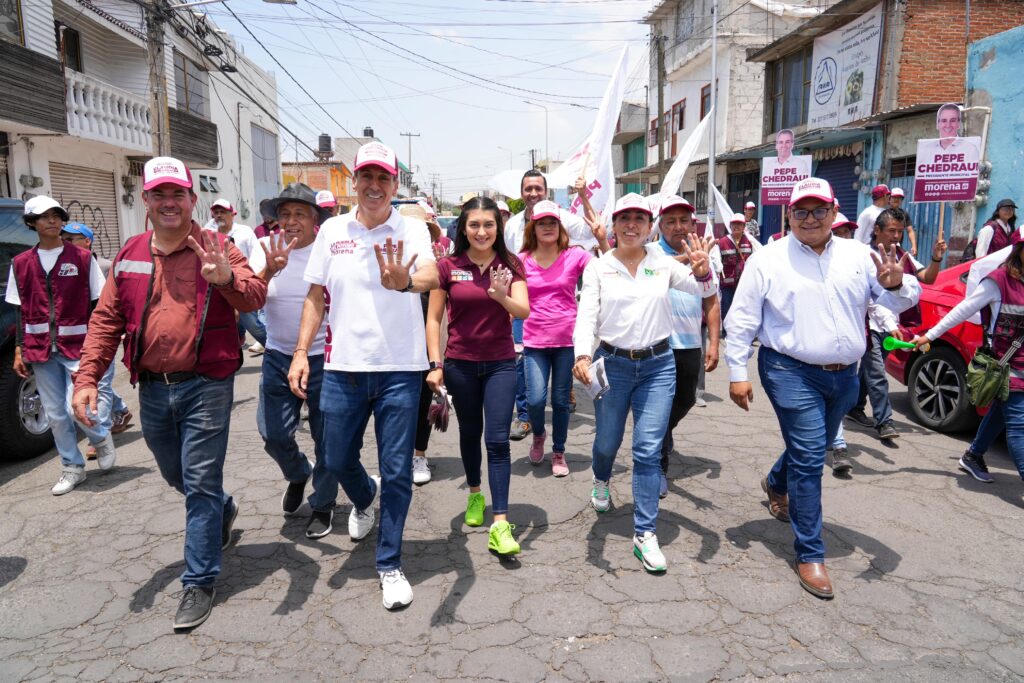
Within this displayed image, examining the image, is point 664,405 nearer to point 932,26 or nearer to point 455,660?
point 455,660

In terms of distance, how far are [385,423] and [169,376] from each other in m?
0.99

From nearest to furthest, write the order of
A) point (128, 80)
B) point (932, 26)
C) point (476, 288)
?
Answer: point (476, 288) → point (932, 26) → point (128, 80)

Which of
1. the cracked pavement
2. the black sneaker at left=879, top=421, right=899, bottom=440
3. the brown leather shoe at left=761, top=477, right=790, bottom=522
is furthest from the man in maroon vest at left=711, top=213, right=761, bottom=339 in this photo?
the brown leather shoe at left=761, top=477, right=790, bottom=522

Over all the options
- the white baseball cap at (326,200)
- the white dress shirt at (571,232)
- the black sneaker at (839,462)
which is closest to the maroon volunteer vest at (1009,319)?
the black sneaker at (839,462)

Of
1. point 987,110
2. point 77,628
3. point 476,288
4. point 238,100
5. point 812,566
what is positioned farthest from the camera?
point 238,100

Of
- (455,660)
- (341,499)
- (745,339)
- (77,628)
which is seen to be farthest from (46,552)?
(745,339)

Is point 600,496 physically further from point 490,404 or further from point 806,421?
point 806,421

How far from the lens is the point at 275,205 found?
412 centimetres

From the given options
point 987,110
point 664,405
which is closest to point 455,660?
point 664,405

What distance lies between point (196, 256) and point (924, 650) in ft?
11.8

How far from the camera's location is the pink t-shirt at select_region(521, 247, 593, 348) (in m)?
4.88

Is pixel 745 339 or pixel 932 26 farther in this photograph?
pixel 932 26

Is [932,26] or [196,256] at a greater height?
[932,26]

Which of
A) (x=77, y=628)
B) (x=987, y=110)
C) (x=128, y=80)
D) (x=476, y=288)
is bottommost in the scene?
(x=77, y=628)
